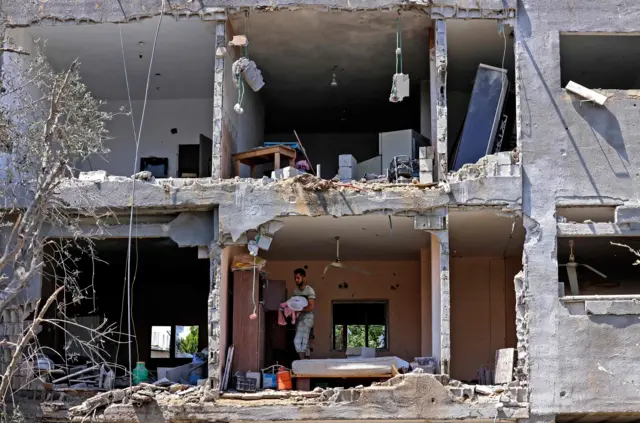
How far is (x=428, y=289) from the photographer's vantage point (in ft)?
75.4

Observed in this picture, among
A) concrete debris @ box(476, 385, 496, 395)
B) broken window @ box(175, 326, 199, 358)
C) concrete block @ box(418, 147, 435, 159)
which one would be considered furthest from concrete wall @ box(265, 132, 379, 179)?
concrete debris @ box(476, 385, 496, 395)

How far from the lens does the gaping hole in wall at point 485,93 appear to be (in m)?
19.8

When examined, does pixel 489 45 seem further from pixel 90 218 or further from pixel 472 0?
pixel 90 218

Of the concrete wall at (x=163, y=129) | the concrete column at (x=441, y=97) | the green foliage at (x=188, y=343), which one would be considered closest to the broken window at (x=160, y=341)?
the green foliage at (x=188, y=343)

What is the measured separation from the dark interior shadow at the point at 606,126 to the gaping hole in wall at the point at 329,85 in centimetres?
313

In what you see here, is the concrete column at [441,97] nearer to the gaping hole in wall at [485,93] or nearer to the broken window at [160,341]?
the gaping hole in wall at [485,93]

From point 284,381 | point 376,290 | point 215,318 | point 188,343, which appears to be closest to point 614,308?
point 284,381

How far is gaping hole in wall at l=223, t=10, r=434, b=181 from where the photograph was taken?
19969 millimetres

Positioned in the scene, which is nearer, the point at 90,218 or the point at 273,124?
the point at 90,218

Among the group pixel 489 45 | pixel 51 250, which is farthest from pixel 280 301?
pixel 489 45

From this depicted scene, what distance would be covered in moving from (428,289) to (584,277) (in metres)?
3.56

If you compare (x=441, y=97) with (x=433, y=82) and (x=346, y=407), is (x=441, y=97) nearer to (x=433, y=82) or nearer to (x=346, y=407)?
(x=433, y=82)

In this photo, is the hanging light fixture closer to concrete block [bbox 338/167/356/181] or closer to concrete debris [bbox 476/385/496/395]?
concrete block [bbox 338/167/356/181]

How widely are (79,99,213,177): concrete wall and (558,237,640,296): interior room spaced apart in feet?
27.1
